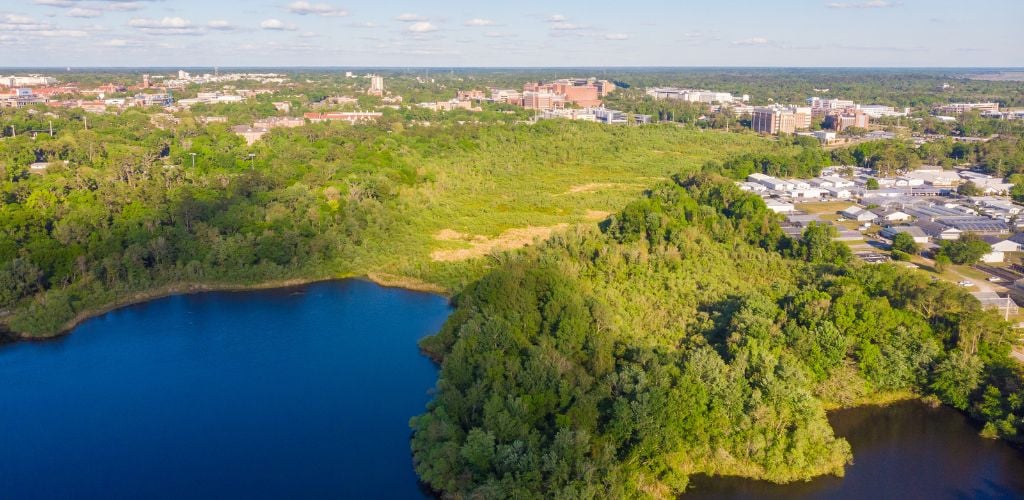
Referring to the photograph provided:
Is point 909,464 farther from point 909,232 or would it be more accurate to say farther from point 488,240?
point 488,240

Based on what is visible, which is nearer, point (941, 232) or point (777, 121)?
point (941, 232)

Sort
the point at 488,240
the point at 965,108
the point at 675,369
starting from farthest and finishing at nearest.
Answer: the point at 965,108
the point at 488,240
the point at 675,369

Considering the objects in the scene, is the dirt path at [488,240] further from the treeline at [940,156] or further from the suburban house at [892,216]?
the treeline at [940,156]

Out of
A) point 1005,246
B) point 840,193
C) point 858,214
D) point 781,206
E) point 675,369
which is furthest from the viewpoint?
point 840,193

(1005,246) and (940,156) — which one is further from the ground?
(940,156)

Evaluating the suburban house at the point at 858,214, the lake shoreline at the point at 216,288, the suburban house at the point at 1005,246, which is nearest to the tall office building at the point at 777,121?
the suburban house at the point at 858,214

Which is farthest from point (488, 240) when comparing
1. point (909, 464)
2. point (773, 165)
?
point (773, 165)

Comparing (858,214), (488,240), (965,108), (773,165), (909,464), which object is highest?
(965,108)

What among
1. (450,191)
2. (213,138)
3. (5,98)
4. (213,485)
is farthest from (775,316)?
(5,98)
